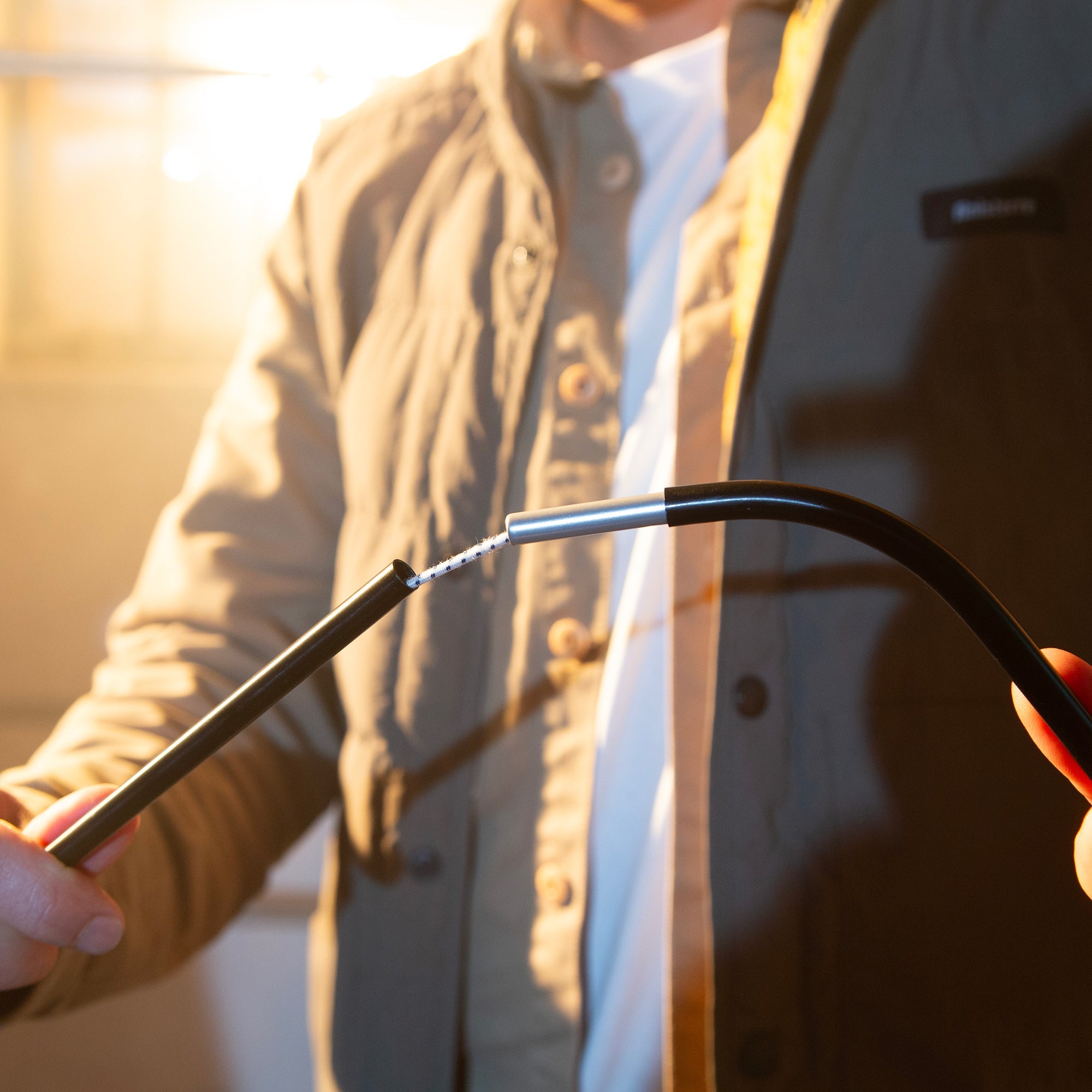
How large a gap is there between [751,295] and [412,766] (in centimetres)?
27

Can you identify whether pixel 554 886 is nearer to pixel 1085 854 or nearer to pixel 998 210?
pixel 1085 854

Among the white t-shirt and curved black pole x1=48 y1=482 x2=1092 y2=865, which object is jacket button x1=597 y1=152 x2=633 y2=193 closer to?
the white t-shirt

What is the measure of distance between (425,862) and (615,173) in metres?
0.37

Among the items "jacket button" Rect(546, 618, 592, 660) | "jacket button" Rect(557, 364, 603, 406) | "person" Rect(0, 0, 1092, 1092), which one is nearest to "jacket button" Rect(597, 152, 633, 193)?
"person" Rect(0, 0, 1092, 1092)

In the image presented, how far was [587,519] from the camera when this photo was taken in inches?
7.1

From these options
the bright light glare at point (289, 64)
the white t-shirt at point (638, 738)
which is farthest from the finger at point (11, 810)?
the bright light glare at point (289, 64)

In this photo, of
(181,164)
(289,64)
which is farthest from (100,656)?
(289,64)

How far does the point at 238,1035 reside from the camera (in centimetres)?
73

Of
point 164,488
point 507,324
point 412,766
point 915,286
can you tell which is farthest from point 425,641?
point 164,488

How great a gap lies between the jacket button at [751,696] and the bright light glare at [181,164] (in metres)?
0.65

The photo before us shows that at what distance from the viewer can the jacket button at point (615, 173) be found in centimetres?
42

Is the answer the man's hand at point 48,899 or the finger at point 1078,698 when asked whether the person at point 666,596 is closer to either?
the man's hand at point 48,899

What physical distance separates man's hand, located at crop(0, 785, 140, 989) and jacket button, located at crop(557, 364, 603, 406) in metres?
0.26

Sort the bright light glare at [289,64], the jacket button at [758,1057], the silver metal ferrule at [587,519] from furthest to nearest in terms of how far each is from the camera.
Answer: the bright light glare at [289,64], the jacket button at [758,1057], the silver metal ferrule at [587,519]
